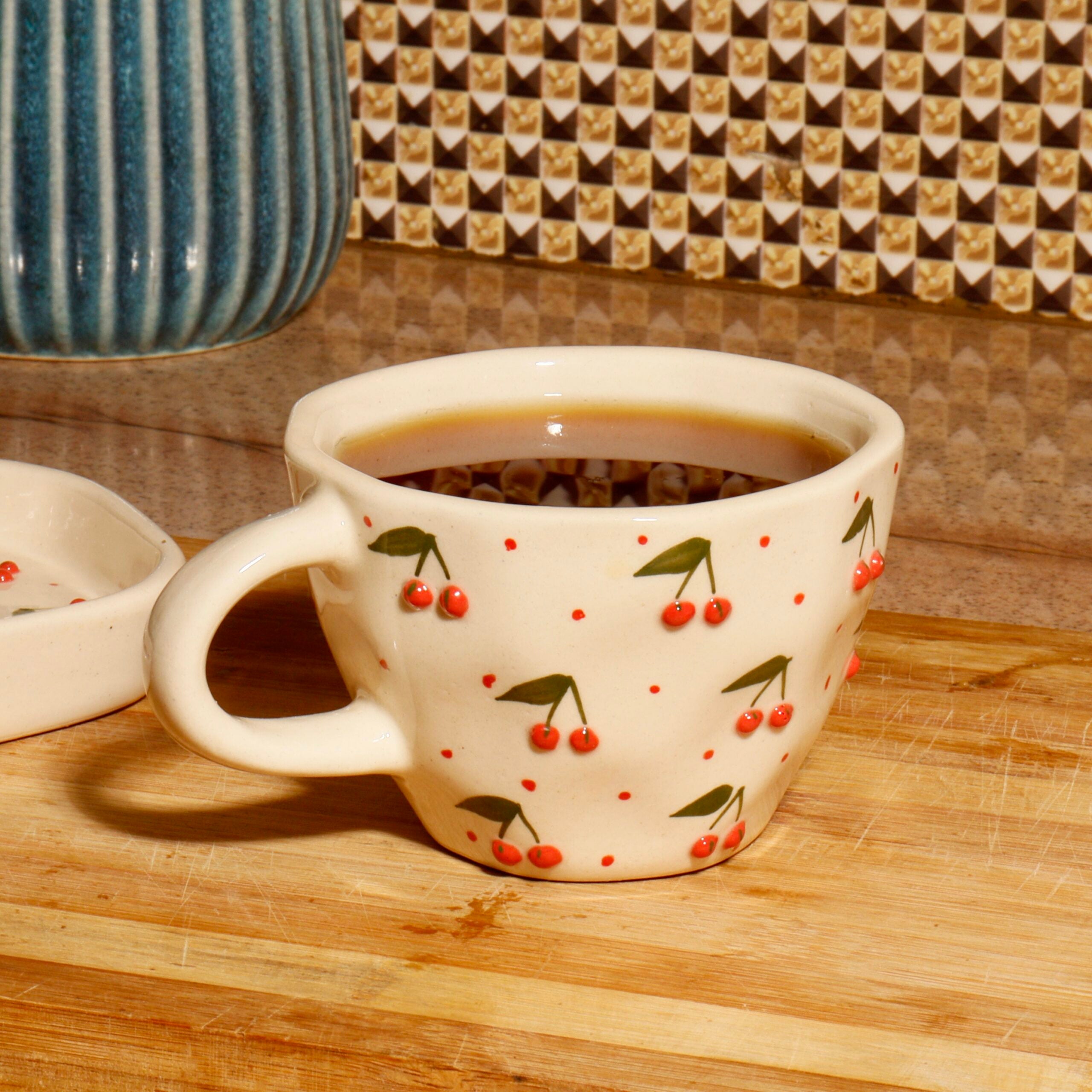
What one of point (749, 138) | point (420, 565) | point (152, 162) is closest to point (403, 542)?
point (420, 565)

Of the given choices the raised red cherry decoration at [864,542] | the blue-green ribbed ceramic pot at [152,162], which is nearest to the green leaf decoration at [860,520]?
the raised red cherry decoration at [864,542]

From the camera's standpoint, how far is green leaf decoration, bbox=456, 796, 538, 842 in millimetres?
307

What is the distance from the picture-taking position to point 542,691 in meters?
0.29

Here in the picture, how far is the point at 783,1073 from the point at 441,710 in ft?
0.31

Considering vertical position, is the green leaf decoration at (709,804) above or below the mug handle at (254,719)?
below

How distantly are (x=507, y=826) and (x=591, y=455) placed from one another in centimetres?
10

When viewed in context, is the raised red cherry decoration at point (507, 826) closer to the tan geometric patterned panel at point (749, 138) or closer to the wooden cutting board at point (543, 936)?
the wooden cutting board at point (543, 936)

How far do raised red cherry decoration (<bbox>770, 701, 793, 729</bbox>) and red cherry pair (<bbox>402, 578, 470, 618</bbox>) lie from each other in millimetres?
68

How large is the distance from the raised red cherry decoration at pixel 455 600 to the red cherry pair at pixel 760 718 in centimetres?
6

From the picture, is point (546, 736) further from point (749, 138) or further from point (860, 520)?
point (749, 138)

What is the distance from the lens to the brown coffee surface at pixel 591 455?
343 millimetres

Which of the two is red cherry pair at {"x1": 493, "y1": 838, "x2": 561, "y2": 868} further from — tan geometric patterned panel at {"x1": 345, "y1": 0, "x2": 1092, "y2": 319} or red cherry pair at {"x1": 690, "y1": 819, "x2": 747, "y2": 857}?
tan geometric patterned panel at {"x1": 345, "y1": 0, "x2": 1092, "y2": 319}

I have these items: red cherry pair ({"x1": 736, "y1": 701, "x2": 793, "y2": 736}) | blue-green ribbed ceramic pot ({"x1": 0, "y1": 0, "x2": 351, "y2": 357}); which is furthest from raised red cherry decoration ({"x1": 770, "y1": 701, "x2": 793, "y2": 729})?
blue-green ribbed ceramic pot ({"x1": 0, "y1": 0, "x2": 351, "y2": 357})

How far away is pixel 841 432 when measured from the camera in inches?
13.1
